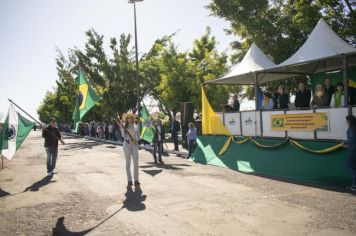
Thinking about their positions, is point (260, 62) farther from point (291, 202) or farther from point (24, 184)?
point (24, 184)

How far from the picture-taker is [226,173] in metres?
11.3

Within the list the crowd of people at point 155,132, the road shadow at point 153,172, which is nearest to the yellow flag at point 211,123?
the crowd of people at point 155,132

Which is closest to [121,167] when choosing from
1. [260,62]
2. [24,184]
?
[24,184]

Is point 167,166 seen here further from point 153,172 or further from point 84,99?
point 84,99

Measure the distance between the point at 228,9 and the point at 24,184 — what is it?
55.0 feet

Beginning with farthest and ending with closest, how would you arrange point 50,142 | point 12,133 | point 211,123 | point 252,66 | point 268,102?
point 211,123 < point 252,66 < point 268,102 < point 50,142 < point 12,133

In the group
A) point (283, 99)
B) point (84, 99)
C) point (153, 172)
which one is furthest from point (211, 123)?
point (84, 99)

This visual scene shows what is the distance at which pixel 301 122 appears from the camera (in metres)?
10.5

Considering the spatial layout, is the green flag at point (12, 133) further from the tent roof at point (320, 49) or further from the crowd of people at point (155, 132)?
the tent roof at point (320, 49)

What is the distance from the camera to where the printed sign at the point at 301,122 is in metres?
9.88

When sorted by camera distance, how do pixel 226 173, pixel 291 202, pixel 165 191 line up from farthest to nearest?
pixel 226 173 < pixel 165 191 < pixel 291 202

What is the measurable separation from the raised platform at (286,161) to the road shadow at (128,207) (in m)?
4.53

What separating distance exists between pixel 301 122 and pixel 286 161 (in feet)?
4.34

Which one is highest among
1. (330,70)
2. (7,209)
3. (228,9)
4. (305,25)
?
(228,9)
